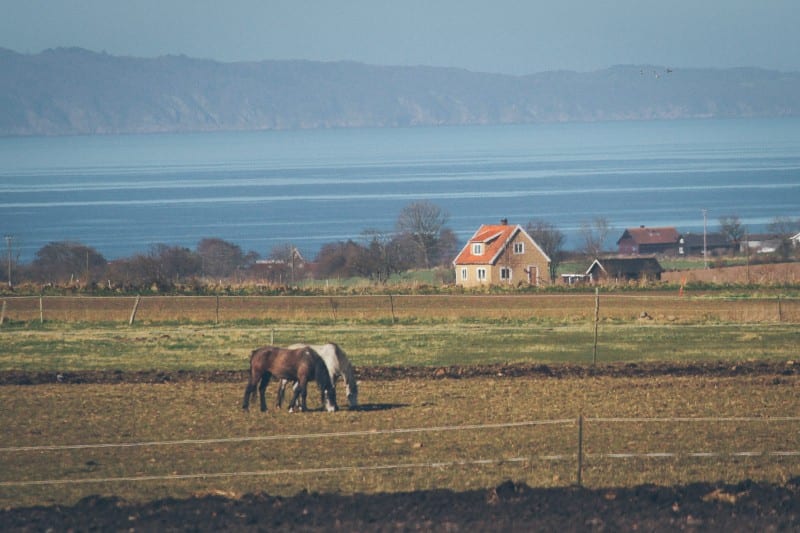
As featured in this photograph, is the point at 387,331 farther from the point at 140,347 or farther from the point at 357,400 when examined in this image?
the point at 357,400

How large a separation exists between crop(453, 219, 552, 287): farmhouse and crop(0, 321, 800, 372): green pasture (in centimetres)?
3320

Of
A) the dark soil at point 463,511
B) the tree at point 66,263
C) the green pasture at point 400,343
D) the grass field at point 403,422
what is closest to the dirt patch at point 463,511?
the dark soil at point 463,511

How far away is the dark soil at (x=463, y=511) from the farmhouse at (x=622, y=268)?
64.9m

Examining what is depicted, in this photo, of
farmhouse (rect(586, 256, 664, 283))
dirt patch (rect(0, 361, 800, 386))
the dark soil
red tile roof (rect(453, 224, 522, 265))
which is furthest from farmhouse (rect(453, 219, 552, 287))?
the dark soil

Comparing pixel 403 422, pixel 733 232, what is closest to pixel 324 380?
pixel 403 422

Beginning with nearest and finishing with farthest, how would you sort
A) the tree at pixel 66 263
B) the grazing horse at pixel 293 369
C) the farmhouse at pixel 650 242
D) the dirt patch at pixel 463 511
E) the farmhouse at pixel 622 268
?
1. the dirt patch at pixel 463 511
2. the grazing horse at pixel 293 369
3. the farmhouse at pixel 622 268
4. the tree at pixel 66 263
5. the farmhouse at pixel 650 242

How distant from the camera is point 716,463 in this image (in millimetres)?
18031

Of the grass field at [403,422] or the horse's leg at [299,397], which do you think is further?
the horse's leg at [299,397]

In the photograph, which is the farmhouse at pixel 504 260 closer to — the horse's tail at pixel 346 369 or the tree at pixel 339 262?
the tree at pixel 339 262

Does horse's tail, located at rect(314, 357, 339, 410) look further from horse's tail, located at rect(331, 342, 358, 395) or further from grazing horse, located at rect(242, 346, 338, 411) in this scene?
horse's tail, located at rect(331, 342, 358, 395)

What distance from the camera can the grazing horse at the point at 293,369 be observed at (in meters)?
22.1

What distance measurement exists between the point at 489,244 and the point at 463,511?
61773mm

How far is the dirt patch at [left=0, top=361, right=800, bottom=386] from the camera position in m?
28.5

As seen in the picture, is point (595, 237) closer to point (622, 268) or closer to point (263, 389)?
point (622, 268)
